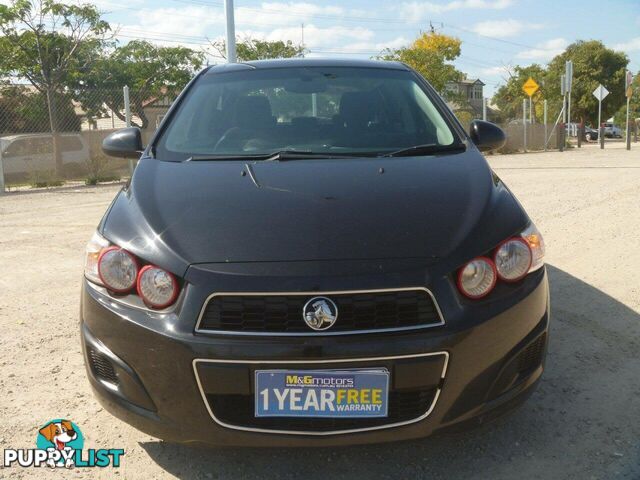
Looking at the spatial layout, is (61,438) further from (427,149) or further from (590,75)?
(590,75)

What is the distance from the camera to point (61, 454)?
264cm

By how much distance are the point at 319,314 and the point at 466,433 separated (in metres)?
0.67

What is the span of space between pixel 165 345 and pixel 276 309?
372 mm

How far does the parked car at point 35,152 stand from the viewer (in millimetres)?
12531

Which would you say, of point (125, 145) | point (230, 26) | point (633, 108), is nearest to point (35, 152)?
point (230, 26)

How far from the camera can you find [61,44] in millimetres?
21688

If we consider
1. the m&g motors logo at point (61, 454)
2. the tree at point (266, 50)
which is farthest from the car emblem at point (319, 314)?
the tree at point (266, 50)

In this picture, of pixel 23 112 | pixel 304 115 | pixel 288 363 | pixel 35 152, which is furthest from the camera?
pixel 23 112

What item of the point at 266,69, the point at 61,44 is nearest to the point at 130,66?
the point at 61,44

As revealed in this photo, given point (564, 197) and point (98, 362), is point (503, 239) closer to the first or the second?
point (98, 362)

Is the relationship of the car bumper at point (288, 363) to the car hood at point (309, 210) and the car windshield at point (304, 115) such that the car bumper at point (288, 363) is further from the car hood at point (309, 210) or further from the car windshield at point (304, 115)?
the car windshield at point (304, 115)

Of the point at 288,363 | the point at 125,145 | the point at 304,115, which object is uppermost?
the point at 304,115

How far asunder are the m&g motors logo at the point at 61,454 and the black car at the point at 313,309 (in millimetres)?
373

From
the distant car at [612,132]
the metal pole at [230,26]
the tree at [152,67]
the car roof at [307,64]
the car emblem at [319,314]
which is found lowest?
the distant car at [612,132]
